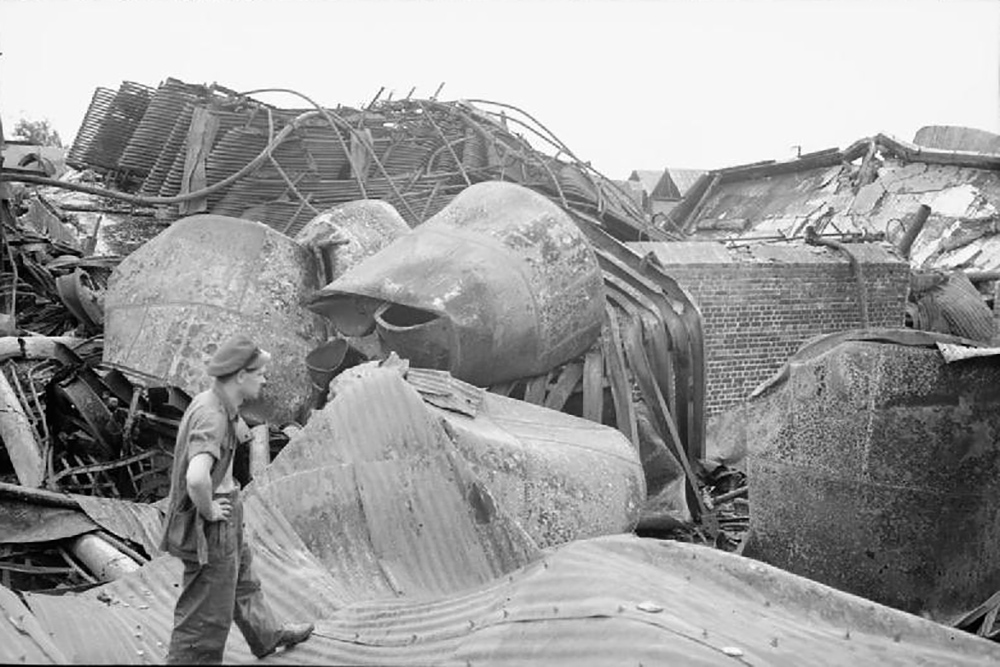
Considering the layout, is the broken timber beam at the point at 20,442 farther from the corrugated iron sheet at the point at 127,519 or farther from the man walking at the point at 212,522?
the man walking at the point at 212,522

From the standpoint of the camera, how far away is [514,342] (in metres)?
6.48

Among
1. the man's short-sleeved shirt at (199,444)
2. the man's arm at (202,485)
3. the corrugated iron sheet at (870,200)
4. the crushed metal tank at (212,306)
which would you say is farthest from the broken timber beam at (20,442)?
the corrugated iron sheet at (870,200)

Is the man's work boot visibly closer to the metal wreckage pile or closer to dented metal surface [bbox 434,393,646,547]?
the metal wreckage pile

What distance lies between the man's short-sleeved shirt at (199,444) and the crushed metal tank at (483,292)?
2.84 metres

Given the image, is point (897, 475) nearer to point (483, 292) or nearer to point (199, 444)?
point (483, 292)

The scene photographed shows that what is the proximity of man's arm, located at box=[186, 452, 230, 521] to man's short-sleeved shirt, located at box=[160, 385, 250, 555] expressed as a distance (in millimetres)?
45

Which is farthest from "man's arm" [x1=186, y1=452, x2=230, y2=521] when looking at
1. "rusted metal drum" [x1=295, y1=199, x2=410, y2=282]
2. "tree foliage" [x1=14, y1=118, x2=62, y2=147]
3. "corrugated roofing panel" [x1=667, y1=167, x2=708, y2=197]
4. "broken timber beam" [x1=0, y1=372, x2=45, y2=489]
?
"tree foliage" [x1=14, y1=118, x2=62, y2=147]

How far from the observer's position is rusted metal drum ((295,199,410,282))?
7.22 meters

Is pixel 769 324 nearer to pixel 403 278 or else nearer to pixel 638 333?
pixel 638 333

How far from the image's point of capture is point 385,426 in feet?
15.8

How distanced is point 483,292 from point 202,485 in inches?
130

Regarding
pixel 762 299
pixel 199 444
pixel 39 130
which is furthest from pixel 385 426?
pixel 39 130

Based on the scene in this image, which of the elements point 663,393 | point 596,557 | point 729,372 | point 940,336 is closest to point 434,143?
point 729,372

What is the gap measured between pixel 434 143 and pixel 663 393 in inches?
187
